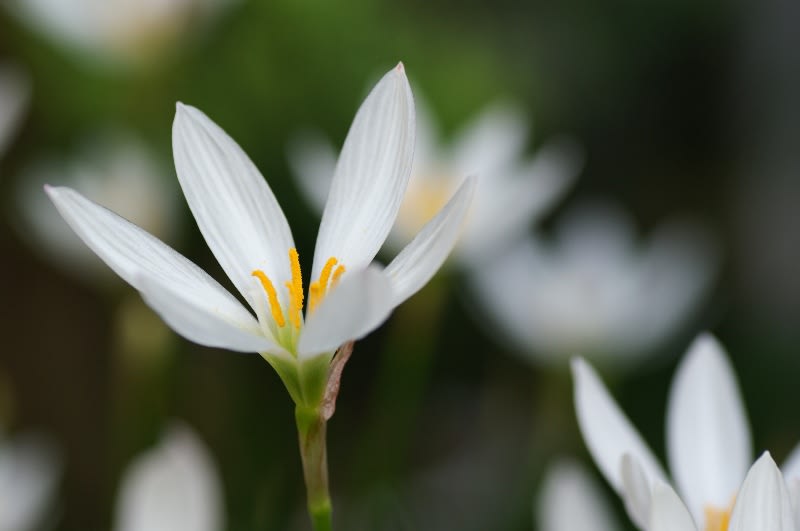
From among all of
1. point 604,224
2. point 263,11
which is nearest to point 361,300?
point 604,224

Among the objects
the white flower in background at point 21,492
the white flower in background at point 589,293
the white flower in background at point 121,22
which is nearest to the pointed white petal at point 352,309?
the white flower in background at point 21,492

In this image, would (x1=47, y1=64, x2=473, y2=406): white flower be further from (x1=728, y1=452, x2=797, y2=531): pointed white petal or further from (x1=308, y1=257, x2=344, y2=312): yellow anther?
(x1=728, y1=452, x2=797, y2=531): pointed white petal

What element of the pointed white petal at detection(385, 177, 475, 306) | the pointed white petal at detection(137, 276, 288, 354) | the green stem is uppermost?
the pointed white petal at detection(385, 177, 475, 306)

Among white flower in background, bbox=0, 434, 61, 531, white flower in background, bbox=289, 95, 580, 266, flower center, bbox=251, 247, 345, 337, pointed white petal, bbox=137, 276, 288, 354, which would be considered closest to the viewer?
pointed white petal, bbox=137, 276, 288, 354

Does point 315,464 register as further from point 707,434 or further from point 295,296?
point 707,434

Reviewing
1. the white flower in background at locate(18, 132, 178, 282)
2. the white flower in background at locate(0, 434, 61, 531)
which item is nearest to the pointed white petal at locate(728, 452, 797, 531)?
the white flower in background at locate(0, 434, 61, 531)

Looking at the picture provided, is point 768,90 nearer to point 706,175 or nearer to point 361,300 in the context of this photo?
point 706,175

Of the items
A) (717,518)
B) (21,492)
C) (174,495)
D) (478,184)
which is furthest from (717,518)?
(478,184)
